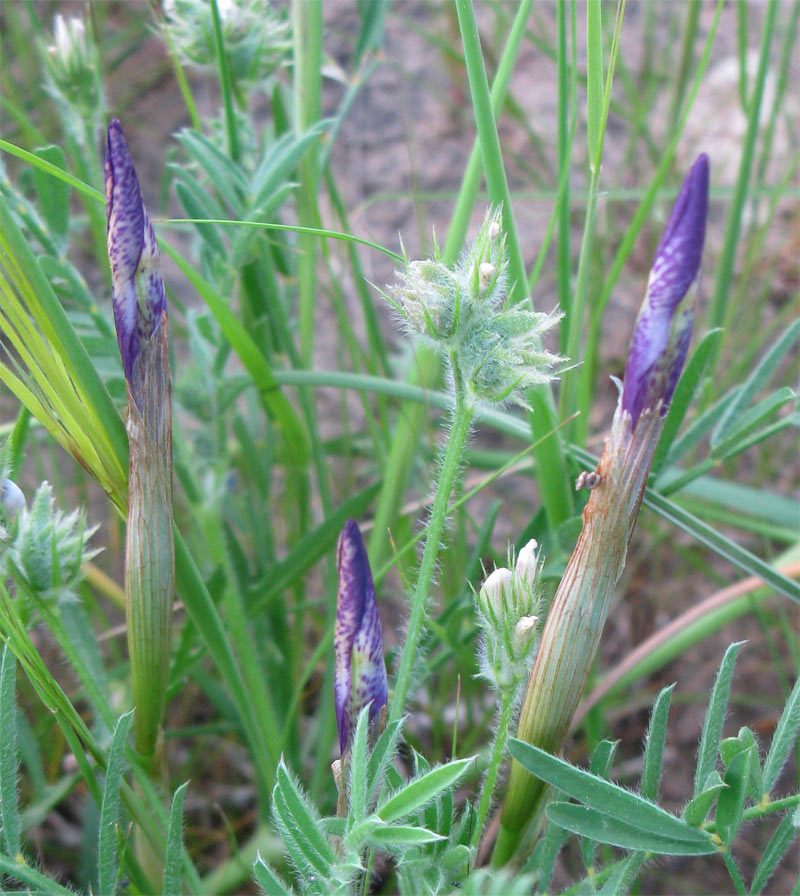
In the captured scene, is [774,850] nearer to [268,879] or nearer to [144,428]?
[268,879]

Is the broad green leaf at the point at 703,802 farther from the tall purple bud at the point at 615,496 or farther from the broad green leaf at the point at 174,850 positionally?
the broad green leaf at the point at 174,850

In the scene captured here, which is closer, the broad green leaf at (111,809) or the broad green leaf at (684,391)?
the broad green leaf at (111,809)

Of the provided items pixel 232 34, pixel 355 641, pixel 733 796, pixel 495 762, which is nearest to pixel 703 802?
pixel 733 796

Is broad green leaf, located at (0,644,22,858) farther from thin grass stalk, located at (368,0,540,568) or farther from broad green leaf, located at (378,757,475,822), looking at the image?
thin grass stalk, located at (368,0,540,568)

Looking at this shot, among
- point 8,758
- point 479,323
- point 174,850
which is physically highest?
point 479,323

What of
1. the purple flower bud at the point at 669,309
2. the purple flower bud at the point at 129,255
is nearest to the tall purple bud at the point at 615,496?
the purple flower bud at the point at 669,309

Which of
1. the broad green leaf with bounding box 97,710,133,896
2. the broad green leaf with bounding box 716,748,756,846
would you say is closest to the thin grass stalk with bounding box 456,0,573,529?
the broad green leaf with bounding box 716,748,756,846

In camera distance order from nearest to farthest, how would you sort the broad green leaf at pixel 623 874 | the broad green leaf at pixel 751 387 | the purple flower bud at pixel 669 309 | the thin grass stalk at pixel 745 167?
the purple flower bud at pixel 669 309 → the broad green leaf at pixel 623 874 → the broad green leaf at pixel 751 387 → the thin grass stalk at pixel 745 167
